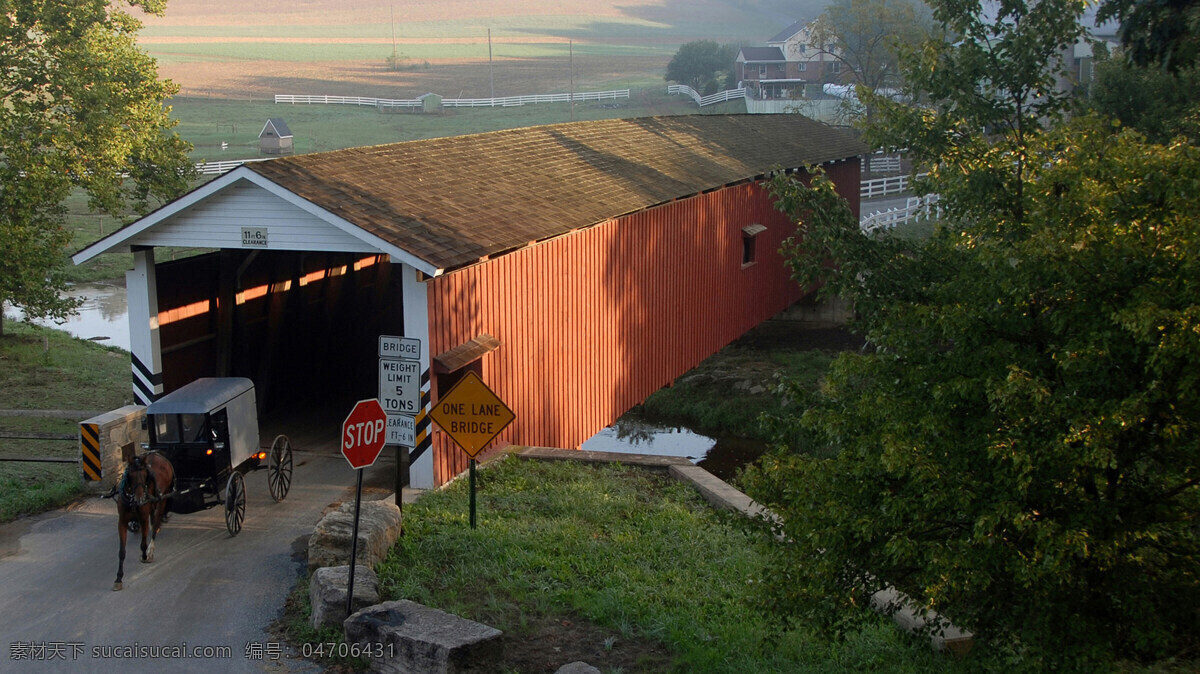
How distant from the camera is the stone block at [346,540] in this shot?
8.59m

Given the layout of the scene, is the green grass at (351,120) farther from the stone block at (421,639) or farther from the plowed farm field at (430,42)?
the stone block at (421,639)

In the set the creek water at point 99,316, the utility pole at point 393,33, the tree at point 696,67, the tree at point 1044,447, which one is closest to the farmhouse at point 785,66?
the tree at point 696,67

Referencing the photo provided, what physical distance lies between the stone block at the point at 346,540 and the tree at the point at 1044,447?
3.52 meters

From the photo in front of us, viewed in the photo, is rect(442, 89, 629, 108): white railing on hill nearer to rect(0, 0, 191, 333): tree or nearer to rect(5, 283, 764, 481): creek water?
rect(5, 283, 764, 481): creek water

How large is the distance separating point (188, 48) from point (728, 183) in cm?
11493

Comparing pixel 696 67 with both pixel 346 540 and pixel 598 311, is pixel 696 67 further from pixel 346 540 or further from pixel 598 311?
pixel 346 540

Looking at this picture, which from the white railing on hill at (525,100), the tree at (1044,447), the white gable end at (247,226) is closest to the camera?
the tree at (1044,447)

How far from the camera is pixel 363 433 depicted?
8250mm

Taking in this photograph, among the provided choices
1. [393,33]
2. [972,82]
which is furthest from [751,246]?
[393,33]

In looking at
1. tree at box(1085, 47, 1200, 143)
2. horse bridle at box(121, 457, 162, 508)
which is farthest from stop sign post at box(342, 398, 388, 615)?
tree at box(1085, 47, 1200, 143)

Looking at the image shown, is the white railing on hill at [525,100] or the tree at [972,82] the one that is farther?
the white railing on hill at [525,100]

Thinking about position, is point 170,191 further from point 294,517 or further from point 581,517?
point 581,517

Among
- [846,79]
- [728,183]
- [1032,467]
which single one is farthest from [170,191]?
[846,79]

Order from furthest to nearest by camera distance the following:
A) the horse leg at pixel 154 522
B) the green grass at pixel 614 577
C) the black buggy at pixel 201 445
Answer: the black buggy at pixel 201 445, the horse leg at pixel 154 522, the green grass at pixel 614 577
